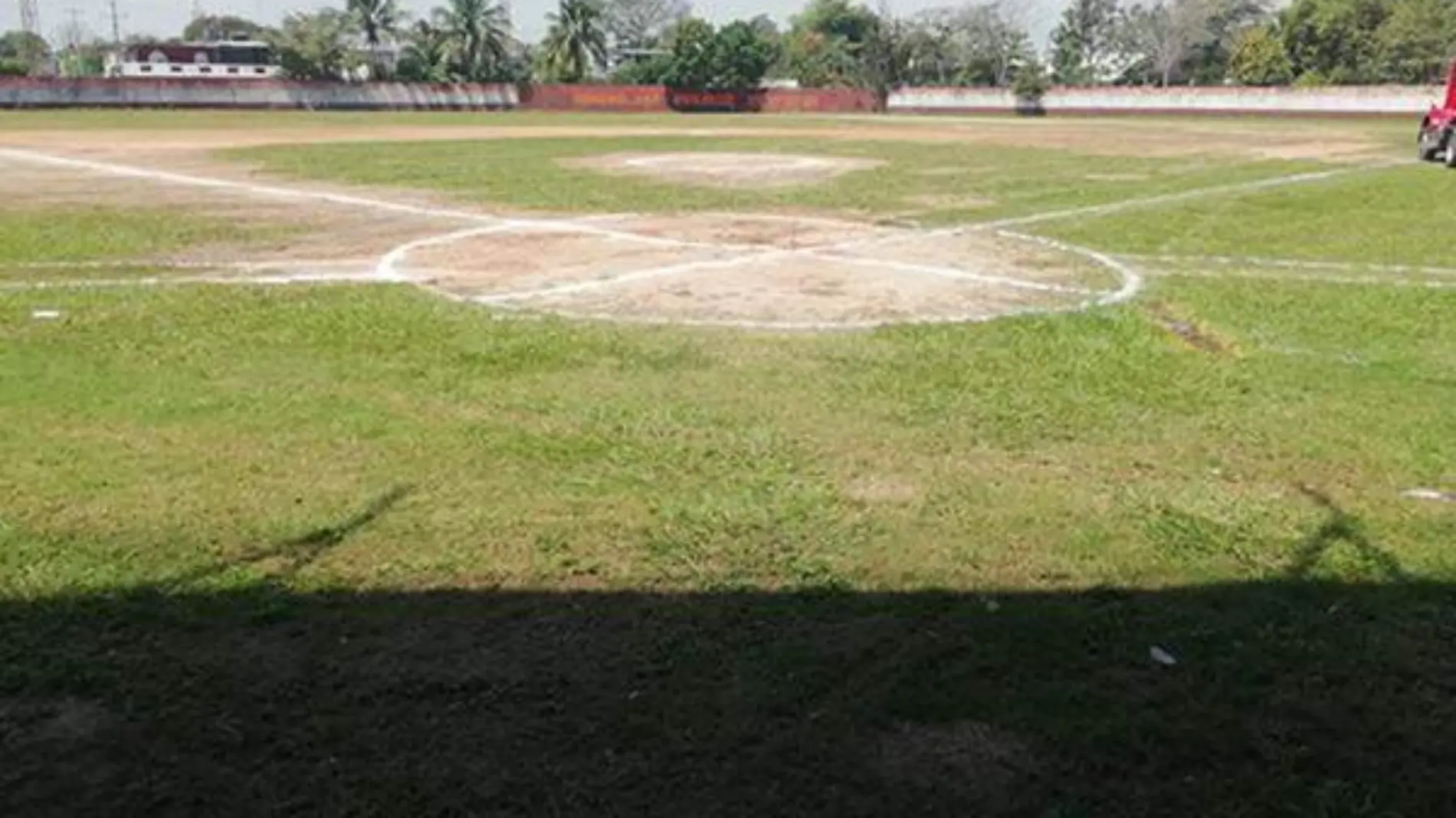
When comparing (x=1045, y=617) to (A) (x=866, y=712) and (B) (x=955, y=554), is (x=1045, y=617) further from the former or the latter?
(A) (x=866, y=712)

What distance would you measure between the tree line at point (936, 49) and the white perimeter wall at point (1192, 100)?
326 cm

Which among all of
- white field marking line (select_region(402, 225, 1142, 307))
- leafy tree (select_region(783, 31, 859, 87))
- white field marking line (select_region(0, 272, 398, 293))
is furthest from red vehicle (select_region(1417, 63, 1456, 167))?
leafy tree (select_region(783, 31, 859, 87))

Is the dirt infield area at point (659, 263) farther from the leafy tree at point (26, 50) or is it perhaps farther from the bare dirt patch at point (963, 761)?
the leafy tree at point (26, 50)

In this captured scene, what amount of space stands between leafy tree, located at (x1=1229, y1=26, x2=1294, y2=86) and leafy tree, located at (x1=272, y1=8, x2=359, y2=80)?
261ft

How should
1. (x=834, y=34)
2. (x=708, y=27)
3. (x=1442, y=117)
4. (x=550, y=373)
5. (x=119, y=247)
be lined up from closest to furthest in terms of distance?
(x=550, y=373) → (x=119, y=247) → (x=1442, y=117) → (x=708, y=27) → (x=834, y=34)

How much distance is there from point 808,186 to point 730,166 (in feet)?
18.1

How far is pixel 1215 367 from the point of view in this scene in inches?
352

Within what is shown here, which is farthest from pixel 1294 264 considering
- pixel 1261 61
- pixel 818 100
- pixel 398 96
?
pixel 1261 61

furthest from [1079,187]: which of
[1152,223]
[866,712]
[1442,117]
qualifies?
[866,712]

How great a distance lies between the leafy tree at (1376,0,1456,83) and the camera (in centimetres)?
8988

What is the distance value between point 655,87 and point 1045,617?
319 ft

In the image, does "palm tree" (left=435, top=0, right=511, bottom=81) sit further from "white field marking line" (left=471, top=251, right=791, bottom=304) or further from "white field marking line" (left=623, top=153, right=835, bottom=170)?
"white field marking line" (left=471, top=251, right=791, bottom=304)

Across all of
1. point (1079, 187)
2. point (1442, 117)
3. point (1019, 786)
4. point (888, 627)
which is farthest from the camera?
point (1442, 117)

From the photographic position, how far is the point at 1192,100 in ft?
278
